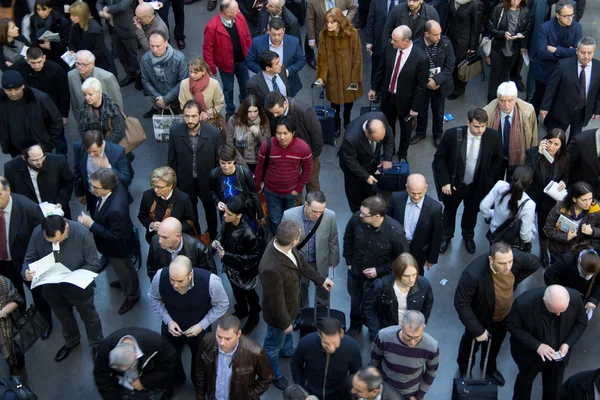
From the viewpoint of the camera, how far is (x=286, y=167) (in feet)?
25.6

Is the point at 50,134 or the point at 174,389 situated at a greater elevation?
the point at 50,134

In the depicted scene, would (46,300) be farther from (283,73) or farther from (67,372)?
(283,73)

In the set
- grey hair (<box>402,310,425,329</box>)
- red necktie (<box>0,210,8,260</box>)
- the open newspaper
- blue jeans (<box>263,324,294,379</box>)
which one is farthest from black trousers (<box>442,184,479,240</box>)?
red necktie (<box>0,210,8,260</box>)

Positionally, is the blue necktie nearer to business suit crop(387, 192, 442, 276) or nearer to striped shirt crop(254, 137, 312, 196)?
business suit crop(387, 192, 442, 276)

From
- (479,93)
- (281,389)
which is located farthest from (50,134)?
(479,93)

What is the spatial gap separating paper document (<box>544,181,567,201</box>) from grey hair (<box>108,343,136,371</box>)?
4414mm

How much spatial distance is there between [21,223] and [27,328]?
0.98 meters

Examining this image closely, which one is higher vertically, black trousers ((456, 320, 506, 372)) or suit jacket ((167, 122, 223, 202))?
suit jacket ((167, 122, 223, 202))

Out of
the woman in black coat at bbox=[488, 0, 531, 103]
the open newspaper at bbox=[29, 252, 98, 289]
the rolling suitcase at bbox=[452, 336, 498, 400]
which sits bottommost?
the rolling suitcase at bbox=[452, 336, 498, 400]

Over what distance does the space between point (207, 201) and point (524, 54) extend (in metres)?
4.95

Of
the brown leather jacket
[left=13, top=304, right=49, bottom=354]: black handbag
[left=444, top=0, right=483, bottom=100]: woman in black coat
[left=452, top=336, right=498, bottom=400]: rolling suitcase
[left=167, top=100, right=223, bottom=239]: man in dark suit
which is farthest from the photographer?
[left=444, top=0, right=483, bottom=100]: woman in black coat

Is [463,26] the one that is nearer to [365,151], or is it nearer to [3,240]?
[365,151]

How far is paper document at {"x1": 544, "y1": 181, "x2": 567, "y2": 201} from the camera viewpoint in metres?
7.49

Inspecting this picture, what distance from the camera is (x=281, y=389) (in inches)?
270
